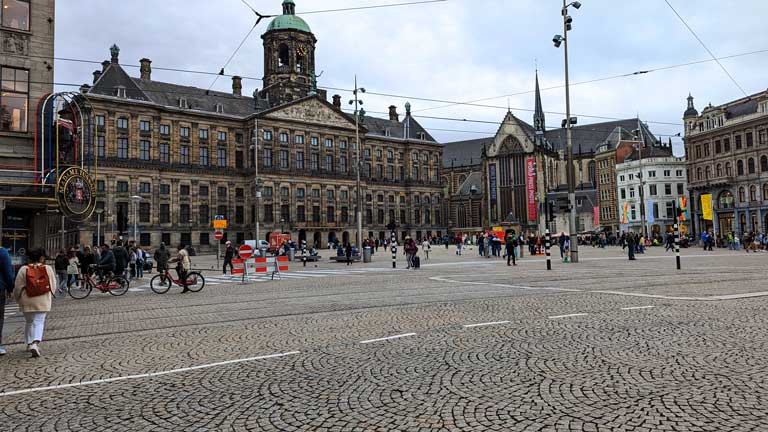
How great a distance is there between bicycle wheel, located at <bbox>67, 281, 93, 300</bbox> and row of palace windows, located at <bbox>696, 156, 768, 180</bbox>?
65456 mm

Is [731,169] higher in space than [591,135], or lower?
lower

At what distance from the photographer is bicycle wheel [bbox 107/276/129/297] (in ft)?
55.3

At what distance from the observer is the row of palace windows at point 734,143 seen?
192ft

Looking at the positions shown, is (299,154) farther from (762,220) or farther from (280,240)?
(762,220)

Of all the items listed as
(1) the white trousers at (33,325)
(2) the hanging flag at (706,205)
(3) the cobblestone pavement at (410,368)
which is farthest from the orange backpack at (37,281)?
(2) the hanging flag at (706,205)

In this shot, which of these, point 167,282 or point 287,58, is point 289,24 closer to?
point 287,58

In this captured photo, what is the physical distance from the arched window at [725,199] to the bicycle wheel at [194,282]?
64.7m

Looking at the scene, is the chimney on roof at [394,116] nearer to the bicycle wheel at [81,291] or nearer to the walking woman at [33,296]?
the bicycle wheel at [81,291]

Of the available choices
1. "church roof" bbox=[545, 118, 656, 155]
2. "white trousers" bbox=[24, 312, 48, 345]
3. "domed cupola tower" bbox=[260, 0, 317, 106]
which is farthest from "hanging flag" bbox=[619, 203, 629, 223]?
"white trousers" bbox=[24, 312, 48, 345]

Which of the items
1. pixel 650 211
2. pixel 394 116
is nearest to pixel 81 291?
pixel 650 211

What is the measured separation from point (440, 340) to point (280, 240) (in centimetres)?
4030

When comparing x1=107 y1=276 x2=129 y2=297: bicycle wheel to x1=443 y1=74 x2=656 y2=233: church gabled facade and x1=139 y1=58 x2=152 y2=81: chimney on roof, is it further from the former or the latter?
x1=443 y1=74 x2=656 y2=233: church gabled facade

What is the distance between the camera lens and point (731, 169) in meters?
62.3

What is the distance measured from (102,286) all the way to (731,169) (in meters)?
67.5
